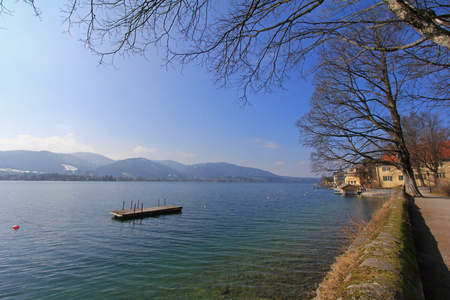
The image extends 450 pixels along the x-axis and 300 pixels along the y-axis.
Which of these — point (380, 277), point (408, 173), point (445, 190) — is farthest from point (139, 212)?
point (445, 190)

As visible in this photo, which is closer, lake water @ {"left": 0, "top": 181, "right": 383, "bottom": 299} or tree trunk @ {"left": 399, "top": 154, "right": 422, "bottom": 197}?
lake water @ {"left": 0, "top": 181, "right": 383, "bottom": 299}

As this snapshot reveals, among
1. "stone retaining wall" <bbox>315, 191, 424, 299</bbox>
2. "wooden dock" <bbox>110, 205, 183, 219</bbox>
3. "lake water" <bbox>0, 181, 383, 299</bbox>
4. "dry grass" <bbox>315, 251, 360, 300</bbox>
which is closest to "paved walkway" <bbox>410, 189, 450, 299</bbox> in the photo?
"stone retaining wall" <bbox>315, 191, 424, 299</bbox>

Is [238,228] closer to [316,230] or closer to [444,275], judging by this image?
[316,230]

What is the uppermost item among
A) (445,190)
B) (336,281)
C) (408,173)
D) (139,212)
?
(408,173)

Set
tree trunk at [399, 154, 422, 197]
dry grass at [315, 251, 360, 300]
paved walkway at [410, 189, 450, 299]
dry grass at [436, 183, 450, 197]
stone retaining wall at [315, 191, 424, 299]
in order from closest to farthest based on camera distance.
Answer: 1. stone retaining wall at [315, 191, 424, 299]
2. dry grass at [315, 251, 360, 300]
3. paved walkway at [410, 189, 450, 299]
4. tree trunk at [399, 154, 422, 197]
5. dry grass at [436, 183, 450, 197]

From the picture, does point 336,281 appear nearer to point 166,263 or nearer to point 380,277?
point 380,277

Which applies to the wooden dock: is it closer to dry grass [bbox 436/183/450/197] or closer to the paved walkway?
the paved walkway

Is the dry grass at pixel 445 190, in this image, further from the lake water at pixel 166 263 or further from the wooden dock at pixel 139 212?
the wooden dock at pixel 139 212

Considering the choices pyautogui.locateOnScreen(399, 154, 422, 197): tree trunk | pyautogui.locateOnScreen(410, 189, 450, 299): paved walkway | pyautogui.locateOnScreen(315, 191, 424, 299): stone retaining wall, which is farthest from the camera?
pyautogui.locateOnScreen(399, 154, 422, 197): tree trunk

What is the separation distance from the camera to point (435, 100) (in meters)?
8.23

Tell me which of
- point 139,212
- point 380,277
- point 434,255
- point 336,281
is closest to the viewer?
point 380,277

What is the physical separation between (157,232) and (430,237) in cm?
1642

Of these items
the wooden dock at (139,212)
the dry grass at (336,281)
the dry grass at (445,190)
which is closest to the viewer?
the dry grass at (336,281)

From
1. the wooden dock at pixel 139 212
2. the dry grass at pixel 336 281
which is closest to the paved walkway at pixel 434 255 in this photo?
the dry grass at pixel 336 281
